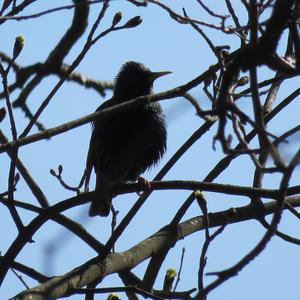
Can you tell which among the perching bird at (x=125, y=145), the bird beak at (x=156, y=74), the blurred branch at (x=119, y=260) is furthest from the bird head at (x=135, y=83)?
the blurred branch at (x=119, y=260)

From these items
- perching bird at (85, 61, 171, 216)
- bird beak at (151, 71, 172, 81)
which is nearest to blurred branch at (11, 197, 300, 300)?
Result: perching bird at (85, 61, 171, 216)

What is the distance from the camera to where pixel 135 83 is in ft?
27.6

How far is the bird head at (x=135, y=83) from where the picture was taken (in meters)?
8.30

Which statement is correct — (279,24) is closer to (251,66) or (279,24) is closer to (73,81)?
(251,66)

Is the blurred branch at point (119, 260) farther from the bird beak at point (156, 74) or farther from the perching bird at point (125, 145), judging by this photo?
the bird beak at point (156, 74)

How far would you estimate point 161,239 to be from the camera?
15.2 ft

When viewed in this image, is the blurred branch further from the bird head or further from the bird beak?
the bird beak

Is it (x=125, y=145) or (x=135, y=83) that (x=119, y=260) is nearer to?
(x=125, y=145)

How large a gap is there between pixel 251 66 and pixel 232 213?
1.83 metres

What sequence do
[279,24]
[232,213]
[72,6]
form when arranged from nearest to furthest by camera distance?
[279,24] < [72,6] < [232,213]

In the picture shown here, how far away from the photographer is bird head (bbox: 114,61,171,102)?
830 cm

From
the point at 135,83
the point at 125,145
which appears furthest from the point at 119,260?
the point at 135,83

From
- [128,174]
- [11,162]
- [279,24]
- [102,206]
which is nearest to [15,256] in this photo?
[11,162]

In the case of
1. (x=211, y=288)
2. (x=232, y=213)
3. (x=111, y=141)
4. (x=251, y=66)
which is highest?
(x=111, y=141)
